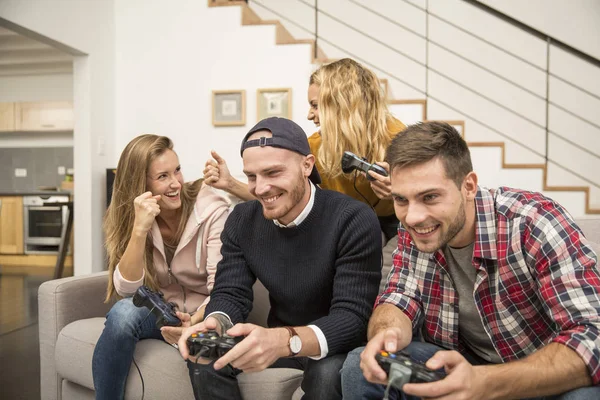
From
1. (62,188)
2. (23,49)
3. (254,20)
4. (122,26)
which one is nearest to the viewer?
(254,20)

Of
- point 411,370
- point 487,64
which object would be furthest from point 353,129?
point 487,64

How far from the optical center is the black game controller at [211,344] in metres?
1.17

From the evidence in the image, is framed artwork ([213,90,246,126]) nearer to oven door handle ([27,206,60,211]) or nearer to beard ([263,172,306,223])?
beard ([263,172,306,223])

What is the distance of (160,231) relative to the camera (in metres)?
1.97

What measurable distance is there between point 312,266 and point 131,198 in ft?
2.64

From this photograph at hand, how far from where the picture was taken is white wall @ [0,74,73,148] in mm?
7176

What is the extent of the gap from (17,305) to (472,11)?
14.6 ft

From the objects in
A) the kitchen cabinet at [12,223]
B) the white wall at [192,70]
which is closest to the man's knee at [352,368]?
the white wall at [192,70]

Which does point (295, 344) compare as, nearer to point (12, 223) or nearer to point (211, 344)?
point (211, 344)

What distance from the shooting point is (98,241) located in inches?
165

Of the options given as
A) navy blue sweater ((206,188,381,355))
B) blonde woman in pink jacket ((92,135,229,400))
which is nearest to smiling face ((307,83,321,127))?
blonde woman in pink jacket ((92,135,229,400))

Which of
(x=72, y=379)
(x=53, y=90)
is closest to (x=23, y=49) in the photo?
(x=53, y=90)

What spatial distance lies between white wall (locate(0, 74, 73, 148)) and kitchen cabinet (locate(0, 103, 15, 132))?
0.92ft

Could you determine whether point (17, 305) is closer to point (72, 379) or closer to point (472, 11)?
point (72, 379)
